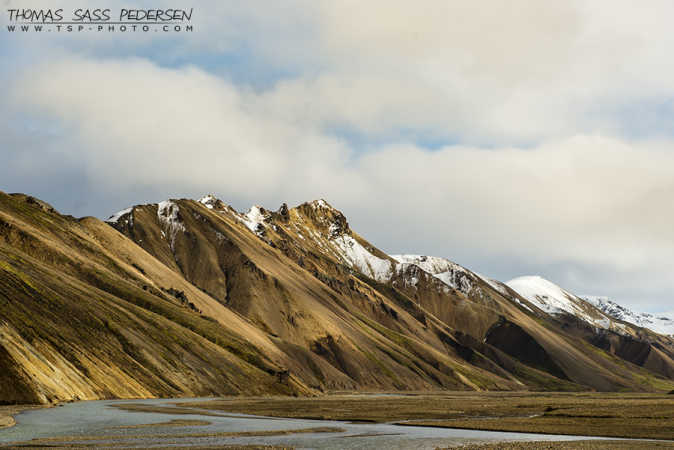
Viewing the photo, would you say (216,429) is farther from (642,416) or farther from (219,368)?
(219,368)

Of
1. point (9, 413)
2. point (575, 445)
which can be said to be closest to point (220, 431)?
point (9, 413)

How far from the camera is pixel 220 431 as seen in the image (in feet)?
230

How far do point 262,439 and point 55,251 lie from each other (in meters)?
125

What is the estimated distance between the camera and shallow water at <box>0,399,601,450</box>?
59.9 metres

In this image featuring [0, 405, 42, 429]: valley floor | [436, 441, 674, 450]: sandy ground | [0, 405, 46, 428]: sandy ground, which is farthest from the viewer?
[0, 405, 46, 428]: sandy ground

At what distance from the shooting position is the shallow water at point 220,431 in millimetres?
59938

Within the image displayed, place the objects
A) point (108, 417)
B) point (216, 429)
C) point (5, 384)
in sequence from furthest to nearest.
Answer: point (5, 384), point (108, 417), point (216, 429)

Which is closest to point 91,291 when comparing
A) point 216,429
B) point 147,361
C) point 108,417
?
point 147,361

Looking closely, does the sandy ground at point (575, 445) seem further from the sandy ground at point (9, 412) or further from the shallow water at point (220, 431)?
the sandy ground at point (9, 412)

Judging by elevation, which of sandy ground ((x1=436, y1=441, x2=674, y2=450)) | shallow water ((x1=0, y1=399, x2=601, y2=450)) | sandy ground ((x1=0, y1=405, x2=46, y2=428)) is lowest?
sandy ground ((x1=0, y1=405, x2=46, y2=428))

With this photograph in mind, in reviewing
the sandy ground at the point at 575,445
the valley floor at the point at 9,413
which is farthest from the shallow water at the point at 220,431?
the sandy ground at the point at 575,445

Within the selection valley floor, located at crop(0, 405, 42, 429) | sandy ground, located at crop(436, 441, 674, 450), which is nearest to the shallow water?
valley floor, located at crop(0, 405, 42, 429)

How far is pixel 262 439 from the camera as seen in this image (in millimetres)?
63438

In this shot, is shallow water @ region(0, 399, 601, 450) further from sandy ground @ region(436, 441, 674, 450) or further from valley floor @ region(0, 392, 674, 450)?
sandy ground @ region(436, 441, 674, 450)
